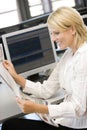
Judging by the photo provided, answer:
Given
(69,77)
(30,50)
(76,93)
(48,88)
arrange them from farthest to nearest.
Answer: (30,50) → (48,88) → (69,77) → (76,93)

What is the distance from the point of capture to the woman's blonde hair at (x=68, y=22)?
5.25 ft

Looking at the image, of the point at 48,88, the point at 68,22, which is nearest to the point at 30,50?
the point at 48,88

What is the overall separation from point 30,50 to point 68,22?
0.68 m

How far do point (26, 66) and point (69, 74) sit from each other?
24.7 inches

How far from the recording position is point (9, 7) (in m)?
4.05

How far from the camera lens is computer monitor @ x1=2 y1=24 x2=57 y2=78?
7.09 ft

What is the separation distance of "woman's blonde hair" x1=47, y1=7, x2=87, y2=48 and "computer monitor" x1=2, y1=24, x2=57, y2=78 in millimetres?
577

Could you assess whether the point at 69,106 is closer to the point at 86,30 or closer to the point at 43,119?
the point at 43,119

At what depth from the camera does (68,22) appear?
1.60m

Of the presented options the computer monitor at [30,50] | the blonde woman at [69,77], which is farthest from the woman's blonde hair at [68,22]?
the computer monitor at [30,50]

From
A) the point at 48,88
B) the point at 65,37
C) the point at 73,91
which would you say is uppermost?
the point at 65,37

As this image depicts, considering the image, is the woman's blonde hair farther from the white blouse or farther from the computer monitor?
the computer monitor

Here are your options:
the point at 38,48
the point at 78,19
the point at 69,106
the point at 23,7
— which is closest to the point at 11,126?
the point at 69,106

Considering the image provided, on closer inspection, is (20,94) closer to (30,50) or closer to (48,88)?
(48,88)
